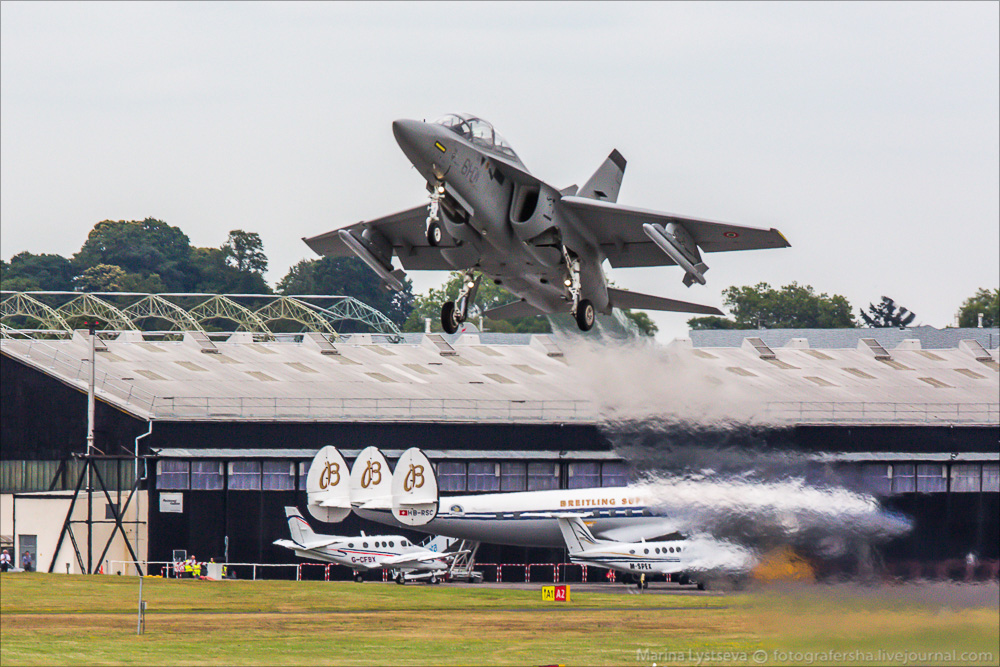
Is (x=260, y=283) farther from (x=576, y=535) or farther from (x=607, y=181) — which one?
(x=607, y=181)

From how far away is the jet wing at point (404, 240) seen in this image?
32875 mm

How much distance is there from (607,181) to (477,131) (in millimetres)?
7261

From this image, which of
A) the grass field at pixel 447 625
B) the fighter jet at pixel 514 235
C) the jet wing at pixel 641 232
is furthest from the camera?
the grass field at pixel 447 625

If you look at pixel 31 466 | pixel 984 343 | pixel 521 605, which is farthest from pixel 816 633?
pixel 984 343

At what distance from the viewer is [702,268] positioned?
32562 millimetres

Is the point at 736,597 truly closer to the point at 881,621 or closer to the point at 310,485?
the point at 881,621

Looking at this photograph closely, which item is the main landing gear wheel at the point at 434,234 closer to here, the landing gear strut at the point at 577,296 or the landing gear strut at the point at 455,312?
the landing gear strut at the point at 455,312

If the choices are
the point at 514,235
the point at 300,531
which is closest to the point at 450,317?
the point at 514,235

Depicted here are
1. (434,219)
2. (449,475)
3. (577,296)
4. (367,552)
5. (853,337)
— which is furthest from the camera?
(853,337)

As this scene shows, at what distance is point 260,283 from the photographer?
12650cm

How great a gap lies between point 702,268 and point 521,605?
2646 cm

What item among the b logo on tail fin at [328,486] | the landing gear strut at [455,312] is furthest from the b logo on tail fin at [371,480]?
the landing gear strut at [455,312]

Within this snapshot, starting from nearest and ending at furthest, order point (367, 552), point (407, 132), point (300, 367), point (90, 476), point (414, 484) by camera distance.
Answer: point (407, 132)
point (414, 484)
point (367, 552)
point (90, 476)
point (300, 367)

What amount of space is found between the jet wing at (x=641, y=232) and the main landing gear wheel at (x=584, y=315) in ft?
6.97
